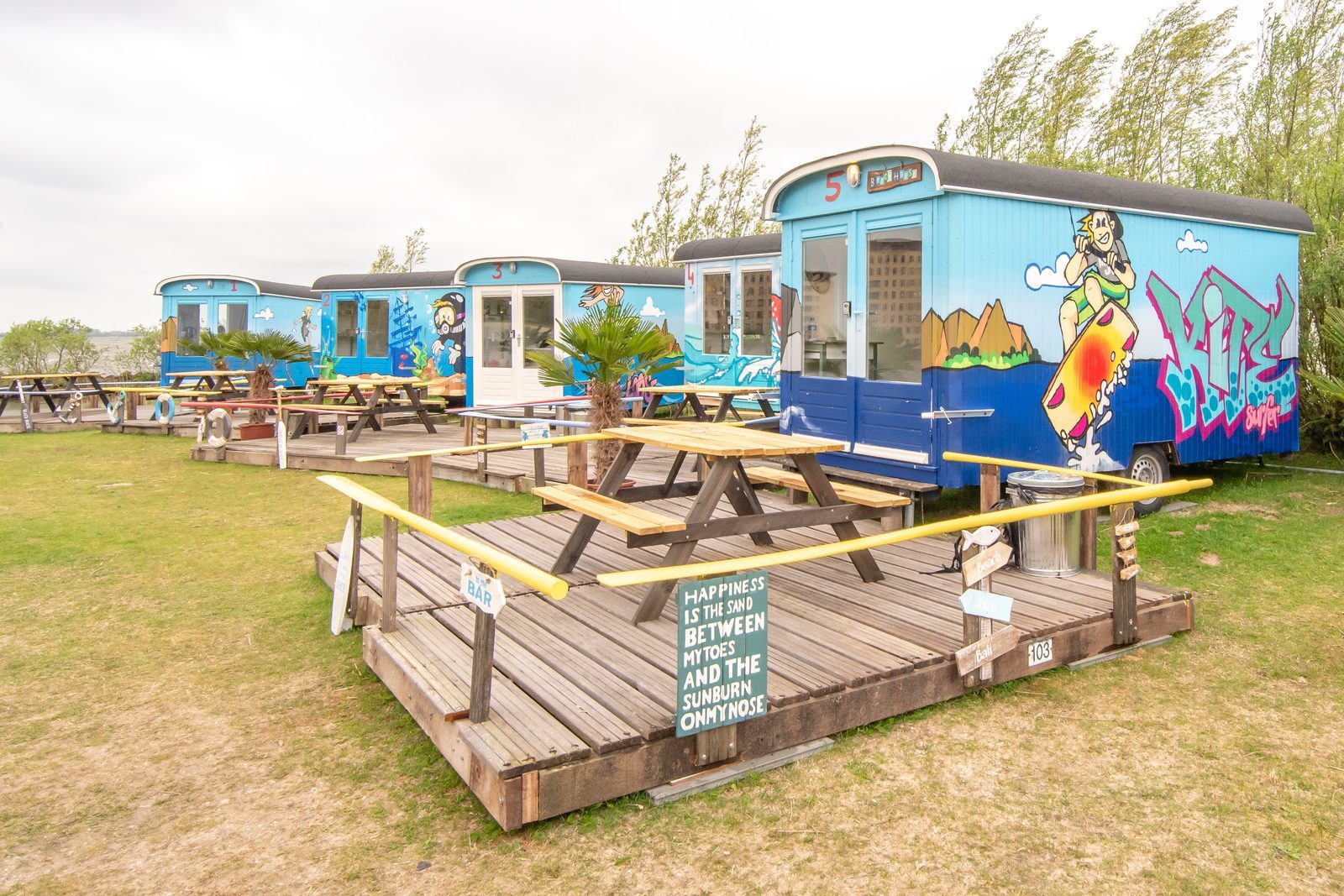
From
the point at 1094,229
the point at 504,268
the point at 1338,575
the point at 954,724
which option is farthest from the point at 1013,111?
the point at 954,724

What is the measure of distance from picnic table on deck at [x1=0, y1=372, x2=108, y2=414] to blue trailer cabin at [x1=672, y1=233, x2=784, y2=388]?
1013cm

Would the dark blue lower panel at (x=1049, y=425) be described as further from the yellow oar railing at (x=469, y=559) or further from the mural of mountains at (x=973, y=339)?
the yellow oar railing at (x=469, y=559)

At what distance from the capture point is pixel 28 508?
28.5ft

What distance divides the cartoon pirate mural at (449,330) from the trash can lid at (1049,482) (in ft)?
42.2

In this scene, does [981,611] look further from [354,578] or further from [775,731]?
[354,578]

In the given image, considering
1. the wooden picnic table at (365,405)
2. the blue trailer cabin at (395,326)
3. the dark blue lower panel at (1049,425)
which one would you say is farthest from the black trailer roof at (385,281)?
the dark blue lower panel at (1049,425)

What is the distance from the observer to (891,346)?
23.1 feet

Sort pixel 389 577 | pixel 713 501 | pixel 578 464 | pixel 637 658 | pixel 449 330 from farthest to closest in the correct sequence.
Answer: pixel 449 330 → pixel 578 464 → pixel 713 501 → pixel 389 577 → pixel 637 658

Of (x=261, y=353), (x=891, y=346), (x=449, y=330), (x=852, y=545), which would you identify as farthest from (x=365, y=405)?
(x=852, y=545)

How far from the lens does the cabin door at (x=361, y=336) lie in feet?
59.0

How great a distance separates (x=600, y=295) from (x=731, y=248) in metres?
2.27

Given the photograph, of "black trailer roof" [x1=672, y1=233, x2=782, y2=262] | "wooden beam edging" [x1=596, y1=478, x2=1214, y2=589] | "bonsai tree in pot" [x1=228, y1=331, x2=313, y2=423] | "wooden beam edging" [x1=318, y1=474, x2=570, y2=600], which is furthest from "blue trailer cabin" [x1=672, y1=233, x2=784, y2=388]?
"wooden beam edging" [x1=318, y1=474, x2=570, y2=600]

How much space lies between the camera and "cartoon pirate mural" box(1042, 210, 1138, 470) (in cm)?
706

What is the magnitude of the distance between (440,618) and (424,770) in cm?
109
